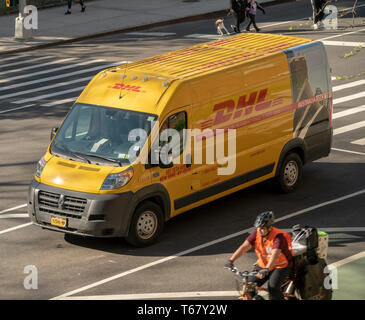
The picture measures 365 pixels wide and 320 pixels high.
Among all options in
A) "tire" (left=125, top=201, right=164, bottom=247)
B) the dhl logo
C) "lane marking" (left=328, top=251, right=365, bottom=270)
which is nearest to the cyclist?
"lane marking" (left=328, top=251, right=365, bottom=270)

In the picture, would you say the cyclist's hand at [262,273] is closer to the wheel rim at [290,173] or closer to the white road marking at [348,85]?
A: the wheel rim at [290,173]

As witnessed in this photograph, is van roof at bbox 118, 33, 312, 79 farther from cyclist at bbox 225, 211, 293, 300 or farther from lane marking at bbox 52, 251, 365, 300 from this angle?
cyclist at bbox 225, 211, 293, 300

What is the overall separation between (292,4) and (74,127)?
86.7 feet

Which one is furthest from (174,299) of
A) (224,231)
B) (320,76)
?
(320,76)

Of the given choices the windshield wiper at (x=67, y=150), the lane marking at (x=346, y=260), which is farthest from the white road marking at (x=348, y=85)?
the windshield wiper at (x=67, y=150)

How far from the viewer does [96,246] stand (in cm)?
1512

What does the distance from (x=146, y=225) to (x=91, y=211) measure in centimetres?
101

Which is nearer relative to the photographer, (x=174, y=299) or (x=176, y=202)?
(x=174, y=299)

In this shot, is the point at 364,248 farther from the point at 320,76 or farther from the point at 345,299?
the point at 320,76

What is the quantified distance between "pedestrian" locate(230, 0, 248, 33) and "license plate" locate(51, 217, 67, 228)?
2124cm

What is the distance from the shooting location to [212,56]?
17.1m

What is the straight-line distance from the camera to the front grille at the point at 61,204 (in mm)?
14617

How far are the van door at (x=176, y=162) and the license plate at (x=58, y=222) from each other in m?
1.56

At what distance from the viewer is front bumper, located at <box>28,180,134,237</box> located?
1448 cm
